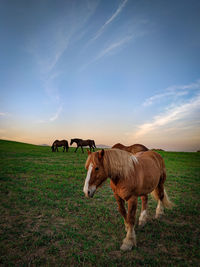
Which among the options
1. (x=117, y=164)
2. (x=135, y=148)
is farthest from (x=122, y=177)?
(x=135, y=148)

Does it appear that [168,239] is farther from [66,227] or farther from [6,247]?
[6,247]

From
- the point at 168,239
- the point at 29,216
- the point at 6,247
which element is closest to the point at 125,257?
the point at 168,239

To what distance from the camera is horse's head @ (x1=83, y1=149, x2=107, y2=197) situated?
2.54m

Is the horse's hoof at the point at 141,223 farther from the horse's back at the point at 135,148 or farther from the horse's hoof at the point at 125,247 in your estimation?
the horse's back at the point at 135,148

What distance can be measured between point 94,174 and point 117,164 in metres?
0.48

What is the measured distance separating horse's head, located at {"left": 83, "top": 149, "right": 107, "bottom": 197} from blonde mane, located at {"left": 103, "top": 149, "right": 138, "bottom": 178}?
103mm

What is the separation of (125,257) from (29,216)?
109 inches

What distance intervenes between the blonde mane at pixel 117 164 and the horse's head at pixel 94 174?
0.34 feet

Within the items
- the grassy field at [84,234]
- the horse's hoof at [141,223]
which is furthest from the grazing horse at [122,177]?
the horse's hoof at [141,223]

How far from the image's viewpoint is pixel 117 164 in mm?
2730

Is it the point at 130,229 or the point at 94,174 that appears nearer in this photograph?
the point at 94,174

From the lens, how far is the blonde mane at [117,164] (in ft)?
8.84

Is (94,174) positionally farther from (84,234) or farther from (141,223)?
(141,223)

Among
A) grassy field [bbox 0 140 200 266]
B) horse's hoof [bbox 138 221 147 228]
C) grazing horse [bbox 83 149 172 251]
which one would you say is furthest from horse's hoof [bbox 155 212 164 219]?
grazing horse [bbox 83 149 172 251]
